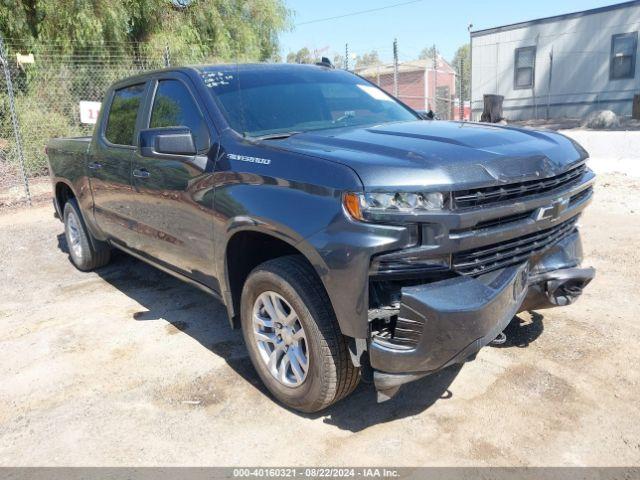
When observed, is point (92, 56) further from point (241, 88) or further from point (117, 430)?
point (117, 430)

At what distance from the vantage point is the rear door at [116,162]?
15.0 ft

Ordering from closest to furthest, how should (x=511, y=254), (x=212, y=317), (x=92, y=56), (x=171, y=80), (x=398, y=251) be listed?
(x=398, y=251)
(x=511, y=254)
(x=171, y=80)
(x=212, y=317)
(x=92, y=56)

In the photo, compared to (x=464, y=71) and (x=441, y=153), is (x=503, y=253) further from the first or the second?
(x=464, y=71)

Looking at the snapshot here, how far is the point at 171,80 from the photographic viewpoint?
414 centimetres

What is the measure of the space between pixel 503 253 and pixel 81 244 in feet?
15.8

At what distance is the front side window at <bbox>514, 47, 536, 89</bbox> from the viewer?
21125 mm

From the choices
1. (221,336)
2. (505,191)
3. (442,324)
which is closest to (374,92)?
(505,191)

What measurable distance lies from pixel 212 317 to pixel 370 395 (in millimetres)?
1815

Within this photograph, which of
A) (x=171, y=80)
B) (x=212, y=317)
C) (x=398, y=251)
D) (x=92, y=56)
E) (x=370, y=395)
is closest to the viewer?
(x=398, y=251)

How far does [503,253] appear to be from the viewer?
2838mm

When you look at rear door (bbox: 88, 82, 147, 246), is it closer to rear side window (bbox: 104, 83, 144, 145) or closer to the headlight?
rear side window (bbox: 104, 83, 144, 145)

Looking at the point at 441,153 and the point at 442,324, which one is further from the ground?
the point at 441,153

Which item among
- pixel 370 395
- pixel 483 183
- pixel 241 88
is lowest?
pixel 370 395

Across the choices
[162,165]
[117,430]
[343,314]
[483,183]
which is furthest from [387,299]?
[162,165]
